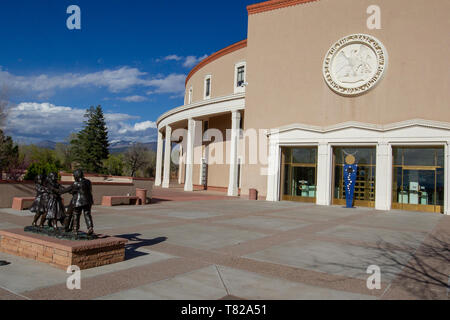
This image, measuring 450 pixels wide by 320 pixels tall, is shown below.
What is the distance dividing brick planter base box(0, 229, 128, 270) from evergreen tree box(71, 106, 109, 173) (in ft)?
Answer: 155

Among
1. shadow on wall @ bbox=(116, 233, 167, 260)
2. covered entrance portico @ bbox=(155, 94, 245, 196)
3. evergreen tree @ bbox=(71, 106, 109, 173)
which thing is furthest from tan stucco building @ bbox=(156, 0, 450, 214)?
evergreen tree @ bbox=(71, 106, 109, 173)

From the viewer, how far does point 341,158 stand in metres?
23.0

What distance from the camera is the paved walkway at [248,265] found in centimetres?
529

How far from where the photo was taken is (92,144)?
53438 mm

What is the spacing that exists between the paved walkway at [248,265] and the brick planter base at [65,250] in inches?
7.2

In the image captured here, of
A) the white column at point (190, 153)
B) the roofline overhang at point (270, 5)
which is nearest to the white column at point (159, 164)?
the white column at point (190, 153)

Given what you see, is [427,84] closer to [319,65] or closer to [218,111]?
[319,65]

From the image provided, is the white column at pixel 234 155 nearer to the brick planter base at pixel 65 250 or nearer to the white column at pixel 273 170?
the white column at pixel 273 170

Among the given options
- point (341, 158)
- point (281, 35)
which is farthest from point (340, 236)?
point (281, 35)

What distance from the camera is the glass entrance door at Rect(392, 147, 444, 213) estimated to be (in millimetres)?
19953

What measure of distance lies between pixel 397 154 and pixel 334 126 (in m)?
4.04

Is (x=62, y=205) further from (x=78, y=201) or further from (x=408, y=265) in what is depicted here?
(x=408, y=265)

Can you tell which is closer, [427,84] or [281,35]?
[427,84]

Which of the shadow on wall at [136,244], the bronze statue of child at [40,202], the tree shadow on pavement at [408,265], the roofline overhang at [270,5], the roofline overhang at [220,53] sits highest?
the roofline overhang at [270,5]
